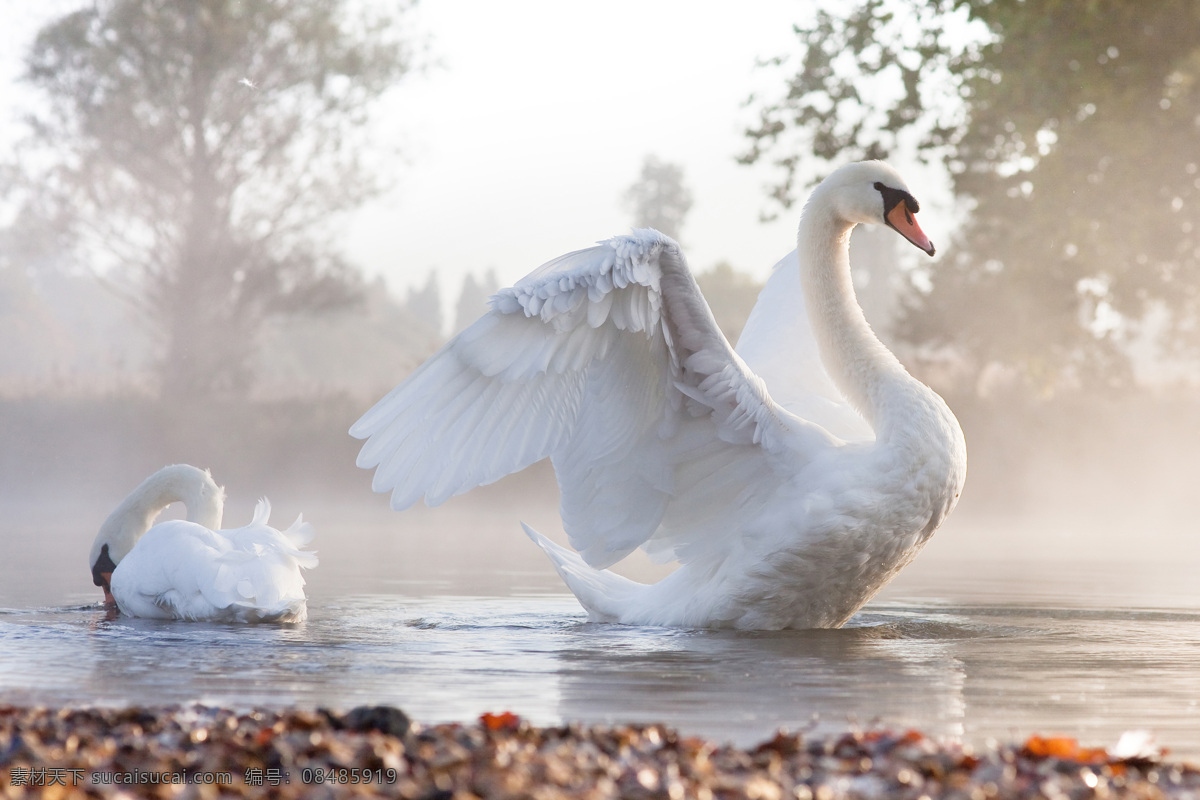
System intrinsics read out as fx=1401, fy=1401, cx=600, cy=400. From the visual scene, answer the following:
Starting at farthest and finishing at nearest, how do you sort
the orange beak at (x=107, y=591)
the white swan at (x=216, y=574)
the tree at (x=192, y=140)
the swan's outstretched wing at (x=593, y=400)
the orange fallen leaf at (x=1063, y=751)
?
the tree at (x=192, y=140)
the orange beak at (x=107, y=591)
the white swan at (x=216, y=574)
the swan's outstretched wing at (x=593, y=400)
the orange fallen leaf at (x=1063, y=751)

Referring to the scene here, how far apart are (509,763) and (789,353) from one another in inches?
190

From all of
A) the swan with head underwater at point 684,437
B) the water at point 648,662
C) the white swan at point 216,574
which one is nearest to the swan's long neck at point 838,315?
the swan with head underwater at point 684,437

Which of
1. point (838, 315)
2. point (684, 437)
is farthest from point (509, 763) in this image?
point (838, 315)

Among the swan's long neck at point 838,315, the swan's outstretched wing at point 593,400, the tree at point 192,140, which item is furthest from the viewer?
the tree at point 192,140

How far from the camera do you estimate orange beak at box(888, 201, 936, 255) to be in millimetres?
6387

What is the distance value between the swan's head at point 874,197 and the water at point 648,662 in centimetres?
192

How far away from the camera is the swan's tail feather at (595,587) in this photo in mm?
6805

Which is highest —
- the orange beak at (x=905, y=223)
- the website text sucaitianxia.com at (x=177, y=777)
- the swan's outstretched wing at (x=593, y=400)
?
the orange beak at (x=905, y=223)

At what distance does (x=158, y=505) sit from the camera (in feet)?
28.1

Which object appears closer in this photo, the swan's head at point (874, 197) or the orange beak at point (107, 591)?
the swan's head at point (874, 197)

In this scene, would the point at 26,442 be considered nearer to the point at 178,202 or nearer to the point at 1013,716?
the point at 178,202

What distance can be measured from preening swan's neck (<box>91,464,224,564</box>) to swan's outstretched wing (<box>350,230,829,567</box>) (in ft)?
9.78

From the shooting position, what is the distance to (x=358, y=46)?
100 ft

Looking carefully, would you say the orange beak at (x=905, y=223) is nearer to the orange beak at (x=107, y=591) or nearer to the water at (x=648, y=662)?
the water at (x=648, y=662)
